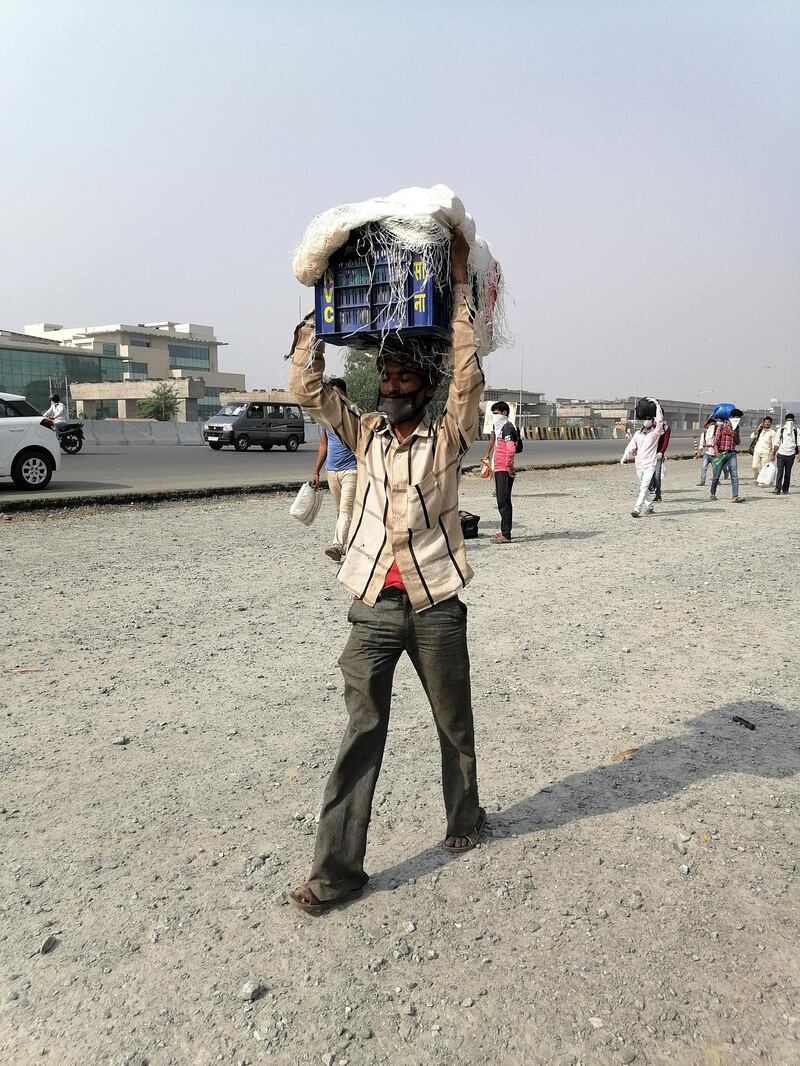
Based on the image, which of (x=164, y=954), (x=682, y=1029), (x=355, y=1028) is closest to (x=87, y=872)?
(x=164, y=954)

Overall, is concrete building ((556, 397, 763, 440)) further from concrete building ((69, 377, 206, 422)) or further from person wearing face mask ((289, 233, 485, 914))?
person wearing face mask ((289, 233, 485, 914))

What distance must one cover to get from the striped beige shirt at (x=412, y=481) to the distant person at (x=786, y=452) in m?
14.4

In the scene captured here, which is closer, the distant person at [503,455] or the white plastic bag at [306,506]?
the white plastic bag at [306,506]

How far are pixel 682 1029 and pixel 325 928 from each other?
1.12 meters

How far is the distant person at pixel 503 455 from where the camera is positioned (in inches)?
388

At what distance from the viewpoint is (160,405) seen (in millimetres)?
80188

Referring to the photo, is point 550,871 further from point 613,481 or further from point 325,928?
point 613,481

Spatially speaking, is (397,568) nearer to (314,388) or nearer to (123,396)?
(314,388)

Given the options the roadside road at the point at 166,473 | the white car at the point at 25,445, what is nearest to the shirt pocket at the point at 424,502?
the roadside road at the point at 166,473

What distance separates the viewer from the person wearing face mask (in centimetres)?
288

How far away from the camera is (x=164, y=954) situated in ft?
8.44

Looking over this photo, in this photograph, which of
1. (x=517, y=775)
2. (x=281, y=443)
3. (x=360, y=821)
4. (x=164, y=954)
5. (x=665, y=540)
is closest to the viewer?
(x=164, y=954)

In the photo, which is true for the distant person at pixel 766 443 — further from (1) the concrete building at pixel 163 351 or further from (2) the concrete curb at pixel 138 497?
(1) the concrete building at pixel 163 351

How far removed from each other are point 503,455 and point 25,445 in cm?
803
